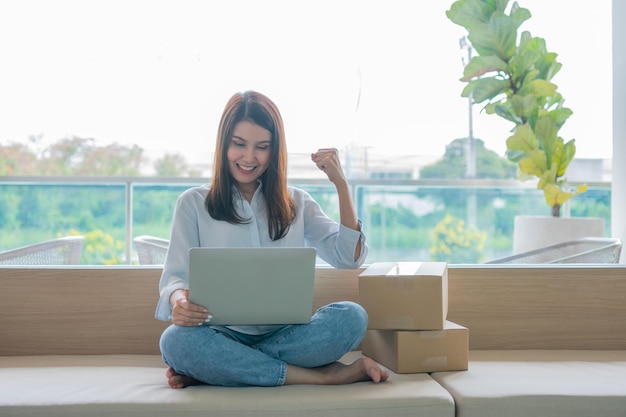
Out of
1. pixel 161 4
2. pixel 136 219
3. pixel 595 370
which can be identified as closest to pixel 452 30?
pixel 161 4

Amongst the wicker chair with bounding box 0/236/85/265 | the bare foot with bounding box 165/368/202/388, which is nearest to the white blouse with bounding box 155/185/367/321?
the bare foot with bounding box 165/368/202/388

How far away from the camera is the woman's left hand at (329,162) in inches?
88.6

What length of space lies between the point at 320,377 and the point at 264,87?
2671 millimetres

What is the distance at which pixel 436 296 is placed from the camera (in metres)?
2.04

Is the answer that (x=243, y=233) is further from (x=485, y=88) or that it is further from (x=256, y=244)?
(x=485, y=88)

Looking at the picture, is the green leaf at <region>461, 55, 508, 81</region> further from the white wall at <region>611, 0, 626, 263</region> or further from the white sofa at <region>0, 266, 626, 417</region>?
the white sofa at <region>0, 266, 626, 417</region>

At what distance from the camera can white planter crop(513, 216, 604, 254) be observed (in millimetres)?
3375

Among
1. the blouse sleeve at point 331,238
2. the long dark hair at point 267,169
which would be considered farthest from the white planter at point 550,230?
the long dark hair at point 267,169

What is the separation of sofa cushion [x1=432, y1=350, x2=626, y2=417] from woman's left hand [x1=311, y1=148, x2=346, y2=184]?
2.15 ft

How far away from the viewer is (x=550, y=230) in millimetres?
3459

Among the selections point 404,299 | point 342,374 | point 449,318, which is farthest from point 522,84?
point 342,374

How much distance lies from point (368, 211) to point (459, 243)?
1.88ft

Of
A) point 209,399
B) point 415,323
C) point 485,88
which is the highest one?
point 485,88

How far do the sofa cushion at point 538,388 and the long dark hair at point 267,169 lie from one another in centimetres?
67
